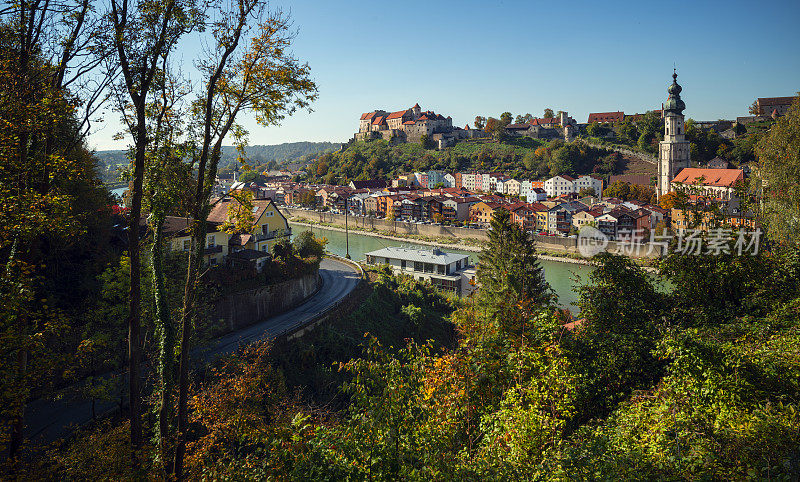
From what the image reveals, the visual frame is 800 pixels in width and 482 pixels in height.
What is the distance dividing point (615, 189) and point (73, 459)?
150 ft

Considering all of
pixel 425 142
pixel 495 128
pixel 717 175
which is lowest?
pixel 717 175

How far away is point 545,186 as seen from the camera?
48.4 meters

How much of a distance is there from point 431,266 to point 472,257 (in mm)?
9790

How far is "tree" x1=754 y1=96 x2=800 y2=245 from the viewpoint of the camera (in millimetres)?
9305

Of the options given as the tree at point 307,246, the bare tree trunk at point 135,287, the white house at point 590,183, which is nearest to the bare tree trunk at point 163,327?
the bare tree trunk at point 135,287

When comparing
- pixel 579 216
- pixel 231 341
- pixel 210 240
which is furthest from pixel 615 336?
pixel 579 216

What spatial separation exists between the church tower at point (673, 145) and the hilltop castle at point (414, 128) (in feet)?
114

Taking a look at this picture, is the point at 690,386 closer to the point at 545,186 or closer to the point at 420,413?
the point at 420,413

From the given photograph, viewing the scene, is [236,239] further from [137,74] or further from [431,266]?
[137,74]

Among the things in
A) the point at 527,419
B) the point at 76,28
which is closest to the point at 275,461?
the point at 527,419

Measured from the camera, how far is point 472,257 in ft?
102

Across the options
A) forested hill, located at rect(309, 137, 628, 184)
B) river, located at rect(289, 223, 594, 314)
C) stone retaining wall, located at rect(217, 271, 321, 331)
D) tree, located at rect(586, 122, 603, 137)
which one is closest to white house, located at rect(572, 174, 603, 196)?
forested hill, located at rect(309, 137, 628, 184)

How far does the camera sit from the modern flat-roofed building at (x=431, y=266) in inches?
835

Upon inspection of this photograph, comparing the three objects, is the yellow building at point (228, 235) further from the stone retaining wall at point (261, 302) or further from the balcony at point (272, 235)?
the stone retaining wall at point (261, 302)
